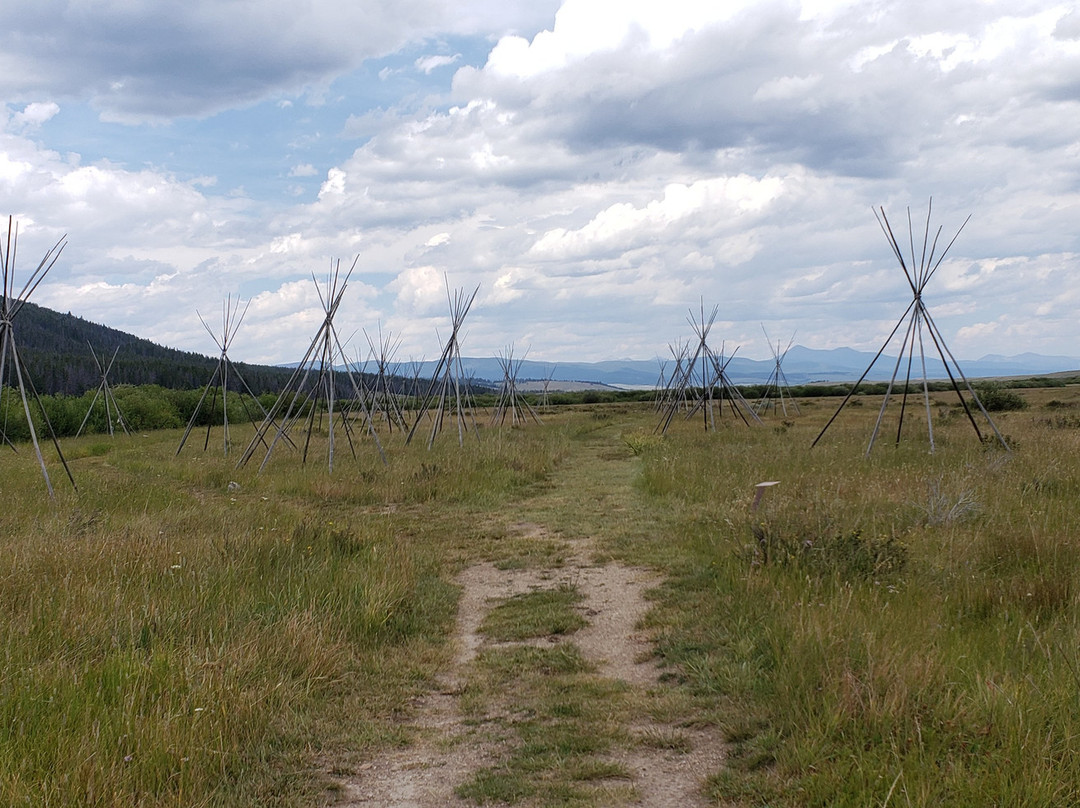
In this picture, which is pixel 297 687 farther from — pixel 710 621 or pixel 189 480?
pixel 189 480

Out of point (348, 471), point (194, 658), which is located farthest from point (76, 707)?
point (348, 471)

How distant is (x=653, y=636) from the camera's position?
16.6ft

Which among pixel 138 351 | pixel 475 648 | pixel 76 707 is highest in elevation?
pixel 138 351

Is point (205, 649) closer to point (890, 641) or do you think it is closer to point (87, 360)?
point (890, 641)

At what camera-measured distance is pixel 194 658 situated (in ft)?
13.1

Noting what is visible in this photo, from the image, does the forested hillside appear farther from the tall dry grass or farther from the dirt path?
the dirt path

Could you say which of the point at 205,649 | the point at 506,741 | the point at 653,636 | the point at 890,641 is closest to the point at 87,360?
the point at 205,649

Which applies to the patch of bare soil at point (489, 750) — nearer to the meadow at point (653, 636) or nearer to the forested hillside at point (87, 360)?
the meadow at point (653, 636)

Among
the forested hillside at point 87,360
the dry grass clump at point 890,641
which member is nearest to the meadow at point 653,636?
the dry grass clump at point 890,641

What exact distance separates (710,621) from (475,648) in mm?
1578

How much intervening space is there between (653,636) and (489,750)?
180 cm

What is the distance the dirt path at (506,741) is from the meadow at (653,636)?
12 cm

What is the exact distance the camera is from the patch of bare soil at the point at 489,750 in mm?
3137

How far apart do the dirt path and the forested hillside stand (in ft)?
129
